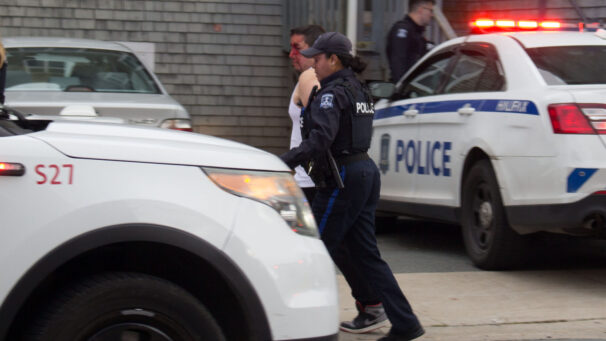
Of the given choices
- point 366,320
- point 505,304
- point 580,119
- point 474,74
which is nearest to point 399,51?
point 474,74

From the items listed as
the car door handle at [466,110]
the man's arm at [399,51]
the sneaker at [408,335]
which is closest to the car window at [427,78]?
the car door handle at [466,110]

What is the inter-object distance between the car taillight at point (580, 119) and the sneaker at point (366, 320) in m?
1.63

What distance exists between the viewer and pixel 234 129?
522 inches

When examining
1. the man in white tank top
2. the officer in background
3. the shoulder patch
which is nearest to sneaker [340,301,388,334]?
the man in white tank top

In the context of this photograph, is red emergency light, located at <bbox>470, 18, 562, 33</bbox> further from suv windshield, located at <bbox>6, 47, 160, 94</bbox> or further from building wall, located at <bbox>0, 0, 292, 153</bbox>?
building wall, located at <bbox>0, 0, 292, 153</bbox>

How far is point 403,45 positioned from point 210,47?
15.9 feet

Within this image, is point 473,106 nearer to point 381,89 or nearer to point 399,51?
point 381,89

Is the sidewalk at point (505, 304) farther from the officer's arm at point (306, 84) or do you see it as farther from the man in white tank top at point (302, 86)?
the officer's arm at point (306, 84)

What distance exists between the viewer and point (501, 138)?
5930mm

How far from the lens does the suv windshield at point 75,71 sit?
25.6 feet

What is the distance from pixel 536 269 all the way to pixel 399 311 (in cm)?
241

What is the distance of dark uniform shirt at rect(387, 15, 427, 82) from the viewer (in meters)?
8.92

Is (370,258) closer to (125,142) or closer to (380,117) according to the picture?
(125,142)

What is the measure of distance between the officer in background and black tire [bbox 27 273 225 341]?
20.3 ft
